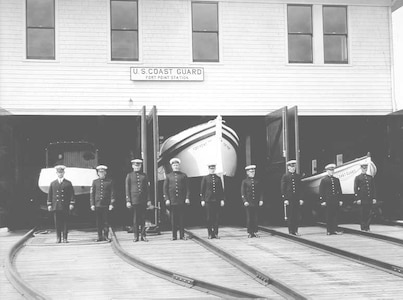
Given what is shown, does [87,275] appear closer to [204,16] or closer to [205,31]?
[205,31]

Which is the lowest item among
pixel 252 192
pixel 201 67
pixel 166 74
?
pixel 252 192

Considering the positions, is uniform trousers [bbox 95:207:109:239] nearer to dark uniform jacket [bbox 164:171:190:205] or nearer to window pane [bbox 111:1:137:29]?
dark uniform jacket [bbox 164:171:190:205]

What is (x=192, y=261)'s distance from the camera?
10477 millimetres

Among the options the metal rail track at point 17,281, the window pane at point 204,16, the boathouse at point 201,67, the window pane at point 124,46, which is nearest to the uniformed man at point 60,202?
the metal rail track at point 17,281

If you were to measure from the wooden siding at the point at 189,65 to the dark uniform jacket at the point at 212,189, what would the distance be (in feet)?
11.7

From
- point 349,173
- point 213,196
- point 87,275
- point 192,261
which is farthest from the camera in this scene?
point 349,173

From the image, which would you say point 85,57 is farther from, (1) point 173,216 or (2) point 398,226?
(2) point 398,226

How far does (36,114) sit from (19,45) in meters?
1.95

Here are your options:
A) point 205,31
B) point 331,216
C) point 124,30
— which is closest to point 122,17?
point 124,30

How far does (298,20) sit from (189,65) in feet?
11.8

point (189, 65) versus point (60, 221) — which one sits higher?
point (189, 65)

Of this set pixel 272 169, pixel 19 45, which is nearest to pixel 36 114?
pixel 19 45

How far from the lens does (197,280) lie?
815cm

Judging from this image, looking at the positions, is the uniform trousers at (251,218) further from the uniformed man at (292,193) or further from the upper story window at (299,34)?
the upper story window at (299,34)
